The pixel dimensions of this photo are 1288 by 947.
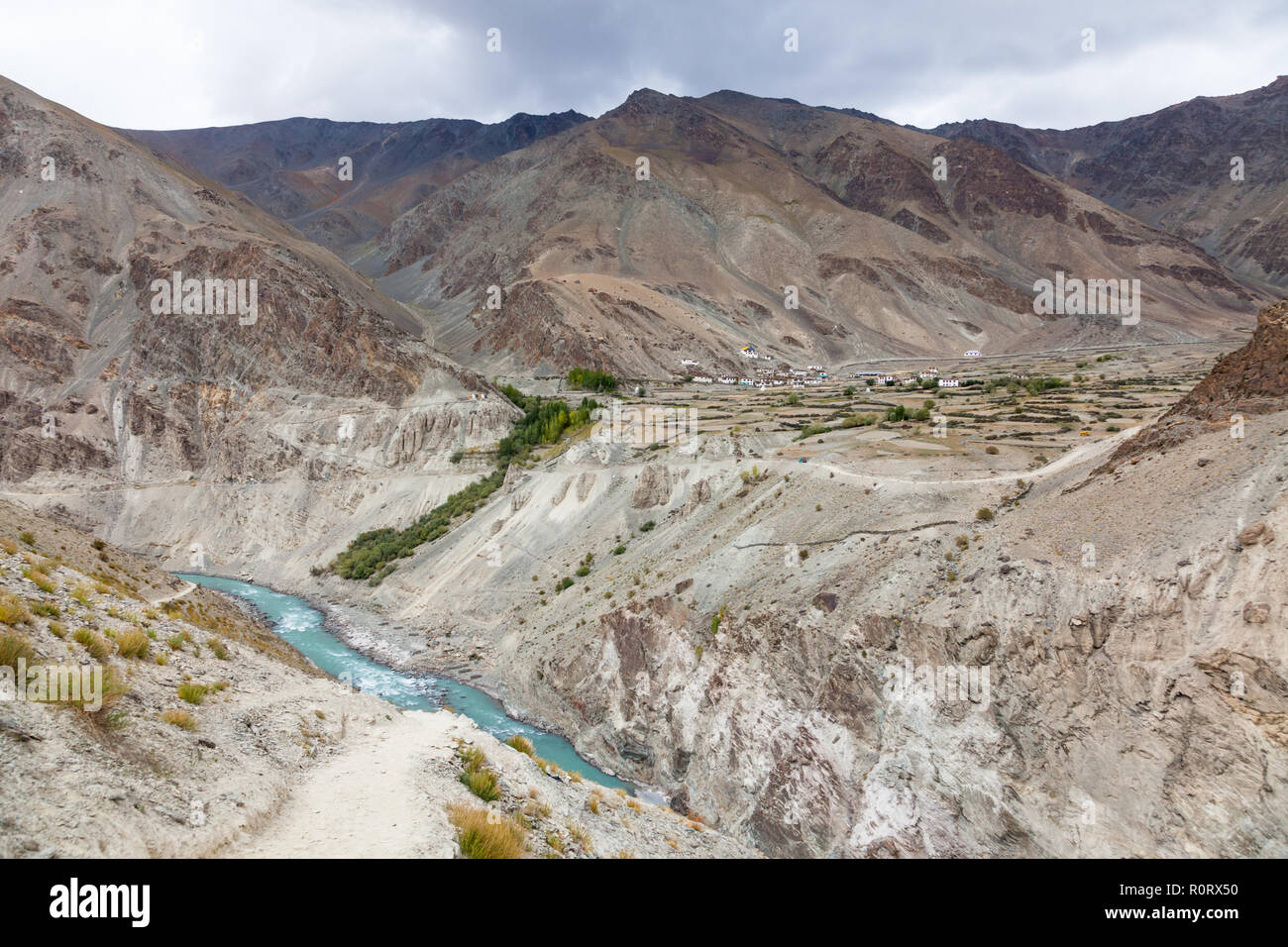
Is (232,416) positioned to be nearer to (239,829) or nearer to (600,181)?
(239,829)

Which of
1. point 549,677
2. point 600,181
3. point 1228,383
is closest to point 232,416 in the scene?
point 549,677

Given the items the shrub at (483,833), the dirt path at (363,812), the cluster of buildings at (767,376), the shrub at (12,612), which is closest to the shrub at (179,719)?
the dirt path at (363,812)

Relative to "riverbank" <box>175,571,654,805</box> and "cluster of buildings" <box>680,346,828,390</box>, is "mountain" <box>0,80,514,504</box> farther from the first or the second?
A: "cluster of buildings" <box>680,346,828,390</box>

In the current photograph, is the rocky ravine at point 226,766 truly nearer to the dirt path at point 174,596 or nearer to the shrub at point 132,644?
the shrub at point 132,644

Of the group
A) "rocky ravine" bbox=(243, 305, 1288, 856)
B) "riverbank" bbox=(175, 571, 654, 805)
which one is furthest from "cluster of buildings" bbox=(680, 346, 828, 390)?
"rocky ravine" bbox=(243, 305, 1288, 856)

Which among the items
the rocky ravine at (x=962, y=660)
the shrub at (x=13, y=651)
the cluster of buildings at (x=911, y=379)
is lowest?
the rocky ravine at (x=962, y=660)
